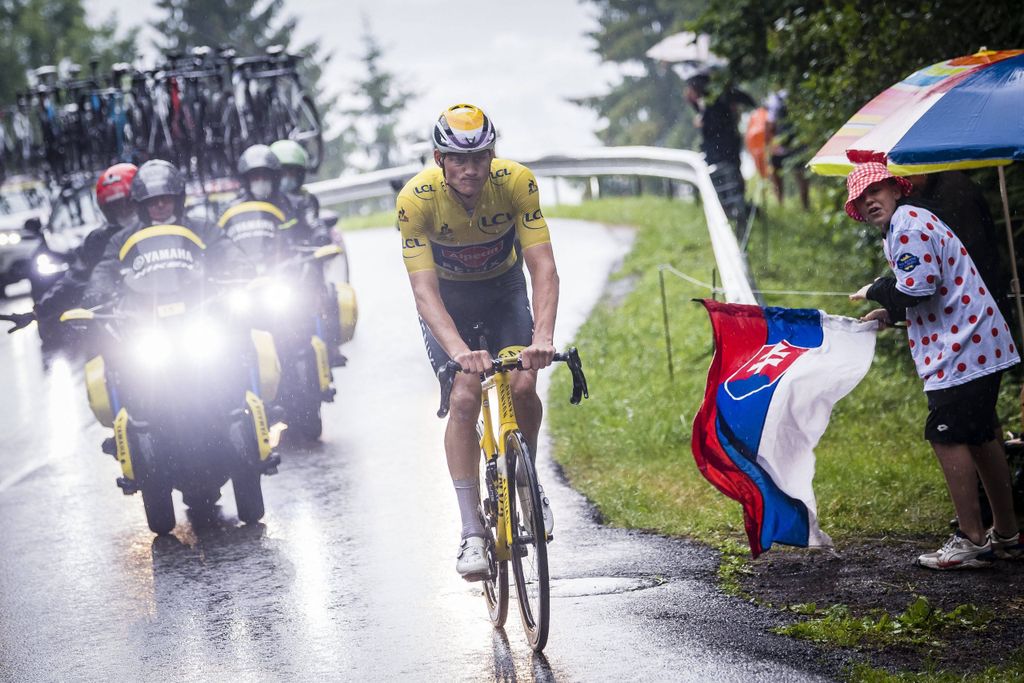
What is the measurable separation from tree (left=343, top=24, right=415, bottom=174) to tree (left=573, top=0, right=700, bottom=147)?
21.7 m

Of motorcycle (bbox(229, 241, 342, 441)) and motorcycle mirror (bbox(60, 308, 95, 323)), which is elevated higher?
motorcycle mirror (bbox(60, 308, 95, 323))

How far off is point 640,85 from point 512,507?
4899cm

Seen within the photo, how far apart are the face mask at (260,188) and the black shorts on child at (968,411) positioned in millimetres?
6731

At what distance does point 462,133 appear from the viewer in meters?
6.49

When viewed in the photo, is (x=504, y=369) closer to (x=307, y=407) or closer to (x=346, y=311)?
(x=307, y=407)

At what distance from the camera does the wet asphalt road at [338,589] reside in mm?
6219

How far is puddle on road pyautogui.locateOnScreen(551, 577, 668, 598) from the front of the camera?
23.1 ft

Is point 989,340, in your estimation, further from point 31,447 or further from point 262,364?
point 31,447

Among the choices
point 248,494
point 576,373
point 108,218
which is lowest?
point 248,494

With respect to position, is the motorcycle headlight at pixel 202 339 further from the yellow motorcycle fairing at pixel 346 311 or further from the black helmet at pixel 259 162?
the black helmet at pixel 259 162

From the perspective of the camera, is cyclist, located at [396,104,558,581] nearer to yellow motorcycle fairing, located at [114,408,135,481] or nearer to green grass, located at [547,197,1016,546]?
green grass, located at [547,197,1016,546]

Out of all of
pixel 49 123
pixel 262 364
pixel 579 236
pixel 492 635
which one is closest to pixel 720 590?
pixel 492 635

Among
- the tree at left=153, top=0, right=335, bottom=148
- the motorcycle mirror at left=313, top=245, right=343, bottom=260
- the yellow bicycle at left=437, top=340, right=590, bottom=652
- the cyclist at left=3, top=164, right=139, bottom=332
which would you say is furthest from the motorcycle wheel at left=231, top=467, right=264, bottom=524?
the tree at left=153, top=0, right=335, bottom=148

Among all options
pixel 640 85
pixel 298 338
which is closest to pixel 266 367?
pixel 298 338
